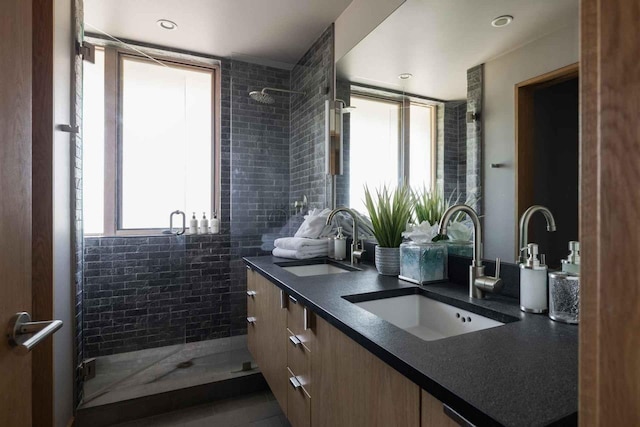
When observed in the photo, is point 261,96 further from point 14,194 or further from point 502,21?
point 14,194

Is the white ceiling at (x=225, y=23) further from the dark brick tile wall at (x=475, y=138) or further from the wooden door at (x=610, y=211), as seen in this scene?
the wooden door at (x=610, y=211)

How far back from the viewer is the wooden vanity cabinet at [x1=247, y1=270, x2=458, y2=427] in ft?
2.38

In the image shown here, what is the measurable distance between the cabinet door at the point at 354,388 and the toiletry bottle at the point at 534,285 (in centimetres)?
51

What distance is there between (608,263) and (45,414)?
80.7 inches

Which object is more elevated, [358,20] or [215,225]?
[358,20]

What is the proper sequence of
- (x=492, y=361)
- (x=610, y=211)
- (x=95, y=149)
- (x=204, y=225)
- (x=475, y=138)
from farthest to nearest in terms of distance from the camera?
(x=204, y=225) → (x=95, y=149) → (x=475, y=138) → (x=492, y=361) → (x=610, y=211)

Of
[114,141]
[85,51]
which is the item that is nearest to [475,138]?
[85,51]

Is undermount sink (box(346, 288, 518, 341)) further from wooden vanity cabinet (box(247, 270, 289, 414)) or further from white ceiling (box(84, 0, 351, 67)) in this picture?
white ceiling (box(84, 0, 351, 67))

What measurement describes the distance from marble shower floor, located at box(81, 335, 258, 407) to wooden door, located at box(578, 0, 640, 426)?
2.26 metres

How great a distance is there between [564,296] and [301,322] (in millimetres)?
884

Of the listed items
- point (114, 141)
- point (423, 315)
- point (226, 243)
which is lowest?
point (423, 315)


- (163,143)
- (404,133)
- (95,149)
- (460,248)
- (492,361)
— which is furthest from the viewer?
(163,143)

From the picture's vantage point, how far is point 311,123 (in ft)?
8.71

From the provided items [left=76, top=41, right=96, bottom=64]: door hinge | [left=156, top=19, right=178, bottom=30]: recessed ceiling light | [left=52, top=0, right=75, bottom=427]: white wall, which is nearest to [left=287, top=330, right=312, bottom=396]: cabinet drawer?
[left=52, top=0, right=75, bottom=427]: white wall
